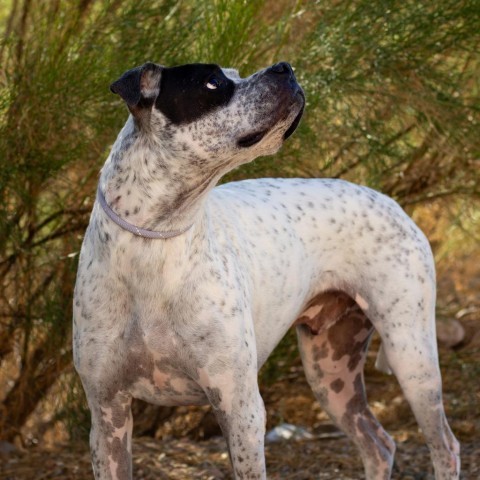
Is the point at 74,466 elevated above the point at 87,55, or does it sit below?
below

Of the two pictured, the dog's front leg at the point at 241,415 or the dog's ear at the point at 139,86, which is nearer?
the dog's ear at the point at 139,86

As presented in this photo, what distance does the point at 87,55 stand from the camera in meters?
4.97

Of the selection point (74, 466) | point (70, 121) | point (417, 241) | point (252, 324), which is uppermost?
point (70, 121)

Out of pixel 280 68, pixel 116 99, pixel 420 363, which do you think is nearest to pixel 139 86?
pixel 280 68

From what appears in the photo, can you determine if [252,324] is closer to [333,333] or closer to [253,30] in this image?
[333,333]

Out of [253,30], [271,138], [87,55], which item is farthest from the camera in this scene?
[253,30]

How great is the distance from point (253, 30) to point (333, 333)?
4.83 feet

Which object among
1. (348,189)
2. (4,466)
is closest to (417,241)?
(348,189)

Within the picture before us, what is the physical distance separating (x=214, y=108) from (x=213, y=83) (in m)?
0.09

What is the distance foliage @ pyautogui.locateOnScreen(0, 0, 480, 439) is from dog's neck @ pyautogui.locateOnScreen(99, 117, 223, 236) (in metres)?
1.26

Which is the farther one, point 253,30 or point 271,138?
point 253,30

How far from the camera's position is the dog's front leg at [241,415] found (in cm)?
377

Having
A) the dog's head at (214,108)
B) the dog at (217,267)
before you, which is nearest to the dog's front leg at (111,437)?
the dog at (217,267)

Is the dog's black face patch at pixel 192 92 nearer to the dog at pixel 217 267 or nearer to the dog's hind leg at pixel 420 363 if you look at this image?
the dog at pixel 217 267
